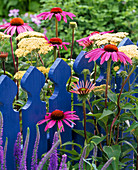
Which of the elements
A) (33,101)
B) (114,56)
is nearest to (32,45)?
(33,101)

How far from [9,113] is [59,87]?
0.35 meters

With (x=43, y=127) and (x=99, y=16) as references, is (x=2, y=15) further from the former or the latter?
(x=43, y=127)

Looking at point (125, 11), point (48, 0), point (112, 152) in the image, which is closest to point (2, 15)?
point (48, 0)

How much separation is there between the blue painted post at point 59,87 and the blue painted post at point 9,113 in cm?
23

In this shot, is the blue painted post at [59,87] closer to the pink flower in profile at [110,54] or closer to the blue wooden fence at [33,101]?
the blue wooden fence at [33,101]

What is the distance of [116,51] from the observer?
61.9 inches

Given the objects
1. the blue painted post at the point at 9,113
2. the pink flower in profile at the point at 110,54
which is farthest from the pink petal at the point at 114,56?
the blue painted post at the point at 9,113

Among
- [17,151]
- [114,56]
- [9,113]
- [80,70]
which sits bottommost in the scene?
[17,151]

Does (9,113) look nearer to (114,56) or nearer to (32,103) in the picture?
(32,103)

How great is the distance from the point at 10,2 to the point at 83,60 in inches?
152

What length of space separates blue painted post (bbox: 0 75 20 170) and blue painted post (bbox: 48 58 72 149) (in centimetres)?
23

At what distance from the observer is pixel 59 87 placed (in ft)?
5.95

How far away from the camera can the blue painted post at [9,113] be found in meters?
1.60

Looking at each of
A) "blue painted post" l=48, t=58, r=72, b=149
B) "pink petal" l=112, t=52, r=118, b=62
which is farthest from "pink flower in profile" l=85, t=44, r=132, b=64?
"blue painted post" l=48, t=58, r=72, b=149
